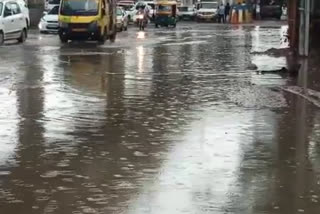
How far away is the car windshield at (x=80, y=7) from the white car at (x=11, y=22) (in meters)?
1.80

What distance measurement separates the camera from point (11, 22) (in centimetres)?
2858

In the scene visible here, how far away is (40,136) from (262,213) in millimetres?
4235

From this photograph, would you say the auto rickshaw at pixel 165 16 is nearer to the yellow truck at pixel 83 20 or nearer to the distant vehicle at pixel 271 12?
the distant vehicle at pixel 271 12

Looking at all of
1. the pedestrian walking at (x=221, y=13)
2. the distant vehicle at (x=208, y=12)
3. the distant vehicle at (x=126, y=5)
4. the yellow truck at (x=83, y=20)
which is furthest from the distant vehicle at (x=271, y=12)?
the yellow truck at (x=83, y=20)

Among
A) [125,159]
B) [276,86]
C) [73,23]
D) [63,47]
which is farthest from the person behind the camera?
[73,23]

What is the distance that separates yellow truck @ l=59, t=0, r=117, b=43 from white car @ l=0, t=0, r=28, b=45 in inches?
62.0

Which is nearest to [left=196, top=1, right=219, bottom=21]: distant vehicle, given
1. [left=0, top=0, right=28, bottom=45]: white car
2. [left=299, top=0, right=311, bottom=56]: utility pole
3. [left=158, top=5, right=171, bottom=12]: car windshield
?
[left=158, top=5, right=171, bottom=12]: car windshield

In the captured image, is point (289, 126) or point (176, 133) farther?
point (289, 126)

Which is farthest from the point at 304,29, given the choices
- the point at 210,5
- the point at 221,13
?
the point at 210,5

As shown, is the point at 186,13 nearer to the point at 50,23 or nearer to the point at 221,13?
the point at 221,13

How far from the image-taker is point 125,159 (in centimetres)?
845

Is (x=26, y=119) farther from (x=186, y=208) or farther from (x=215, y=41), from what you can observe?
(x=215, y=41)

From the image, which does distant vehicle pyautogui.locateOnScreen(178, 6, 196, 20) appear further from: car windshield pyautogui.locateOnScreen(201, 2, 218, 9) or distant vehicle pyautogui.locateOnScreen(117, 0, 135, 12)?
distant vehicle pyautogui.locateOnScreen(117, 0, 135, 12)

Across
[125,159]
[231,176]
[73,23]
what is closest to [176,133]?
[125,159]
